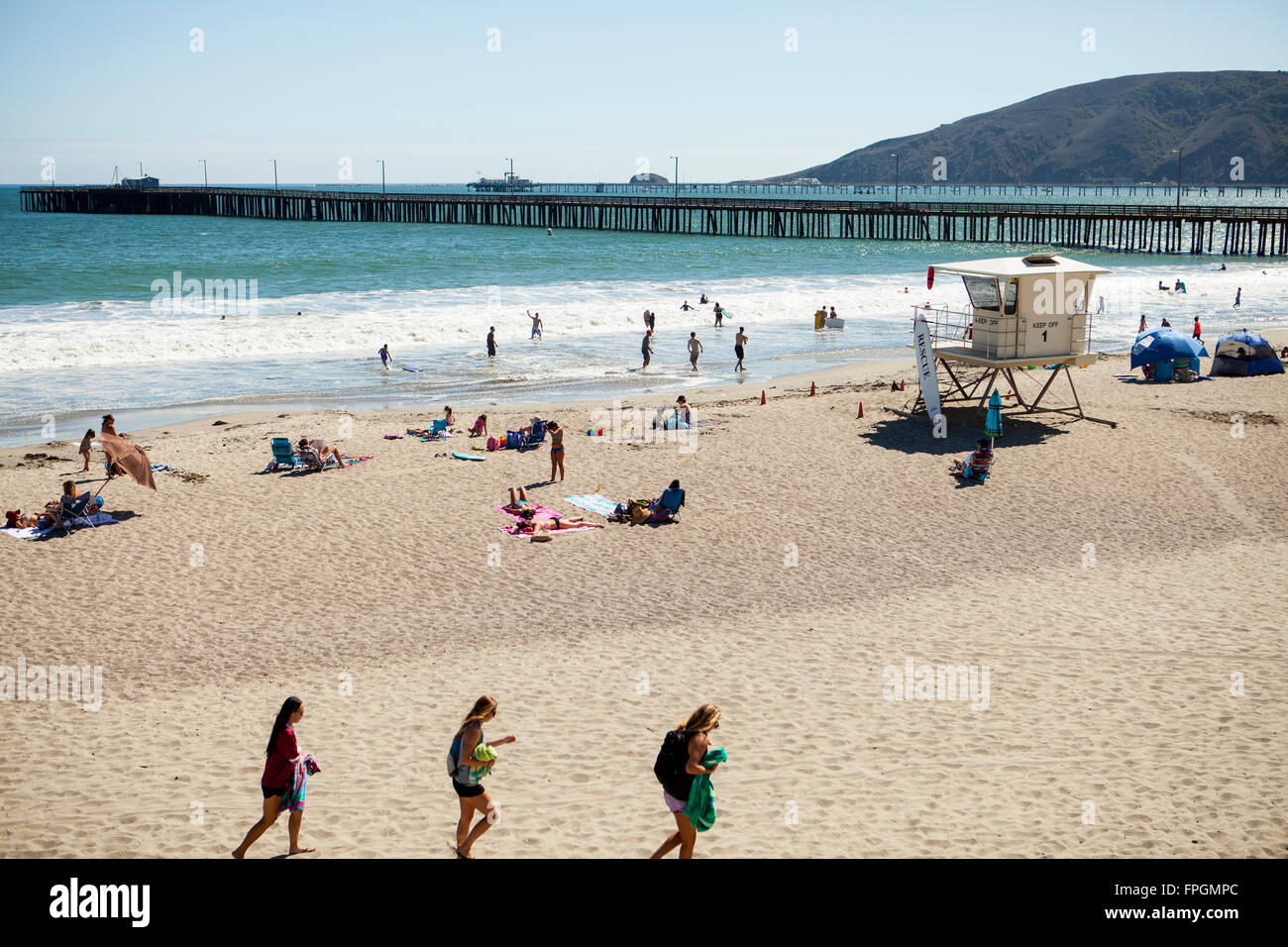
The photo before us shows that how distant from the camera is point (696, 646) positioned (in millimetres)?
9250

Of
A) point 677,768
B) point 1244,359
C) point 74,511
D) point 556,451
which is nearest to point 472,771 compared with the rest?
point 677,768

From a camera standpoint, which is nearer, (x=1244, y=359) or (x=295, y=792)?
(x=295, y=792)

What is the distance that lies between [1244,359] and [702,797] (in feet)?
65.4

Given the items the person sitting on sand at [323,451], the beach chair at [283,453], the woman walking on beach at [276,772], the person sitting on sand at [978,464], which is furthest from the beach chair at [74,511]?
the person sitting on sand at [978,464]

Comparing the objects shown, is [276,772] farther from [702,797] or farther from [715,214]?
[715,214]

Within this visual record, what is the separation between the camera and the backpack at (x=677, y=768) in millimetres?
5336

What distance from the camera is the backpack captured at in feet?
17.5

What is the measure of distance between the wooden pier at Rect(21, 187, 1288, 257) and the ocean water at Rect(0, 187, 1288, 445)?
19.9ft

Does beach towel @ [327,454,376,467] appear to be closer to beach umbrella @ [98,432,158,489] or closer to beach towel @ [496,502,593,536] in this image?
beach umbrella @ [98,432,158,489]

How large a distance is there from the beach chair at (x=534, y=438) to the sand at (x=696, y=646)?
48 centimetres

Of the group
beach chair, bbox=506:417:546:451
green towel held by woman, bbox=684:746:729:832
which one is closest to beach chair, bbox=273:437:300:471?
beach chair, bbox=506:417:546:451
